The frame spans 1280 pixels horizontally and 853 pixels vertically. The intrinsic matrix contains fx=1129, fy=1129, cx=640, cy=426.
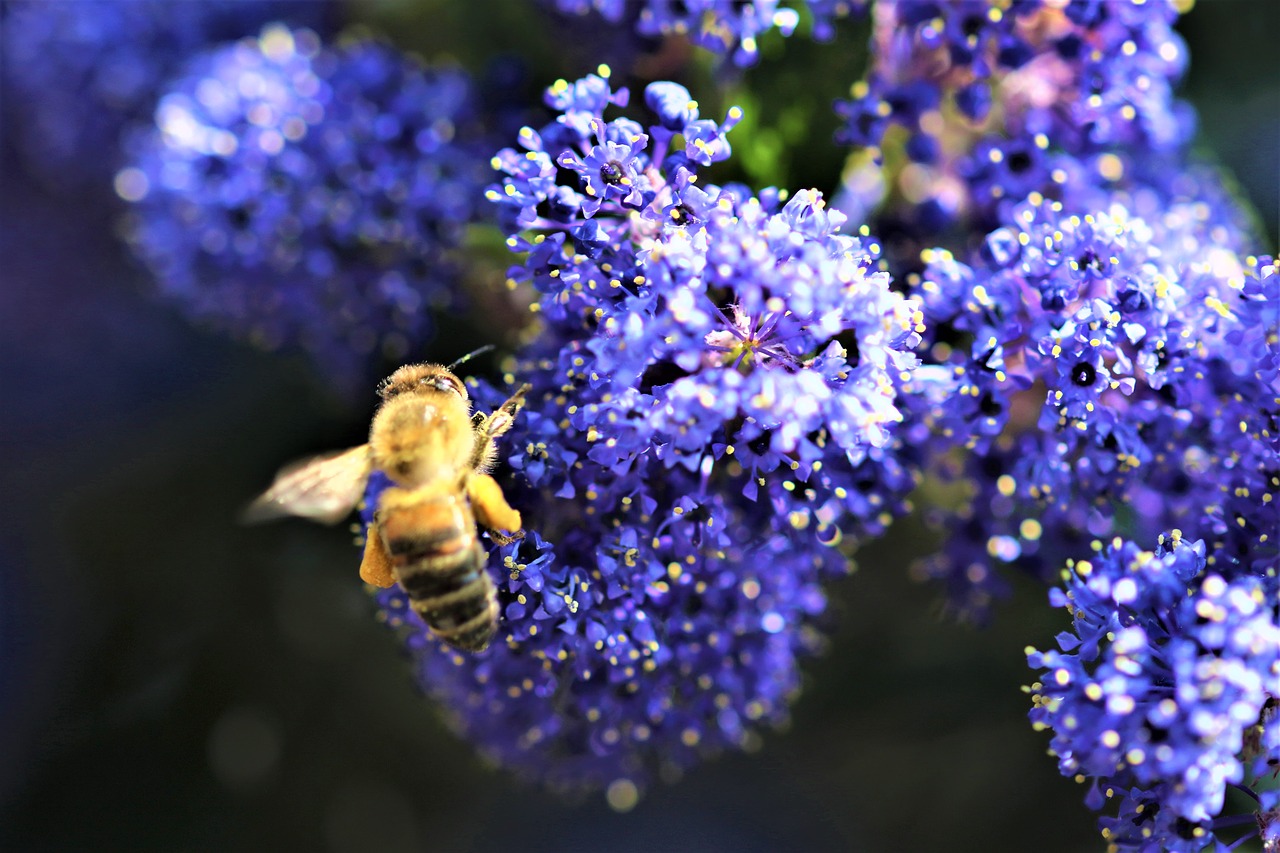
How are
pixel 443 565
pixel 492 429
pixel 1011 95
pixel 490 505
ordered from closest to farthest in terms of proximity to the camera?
pixel 443 565
pixel 490 505
pixel 492 429
pixel 1011 95

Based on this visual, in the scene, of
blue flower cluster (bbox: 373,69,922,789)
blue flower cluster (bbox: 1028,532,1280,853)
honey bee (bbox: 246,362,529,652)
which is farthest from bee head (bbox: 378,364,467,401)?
blue flower cluster (bbox: 1028,532,1280,853)

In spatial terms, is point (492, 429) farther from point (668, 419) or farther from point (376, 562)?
point (668, 419)

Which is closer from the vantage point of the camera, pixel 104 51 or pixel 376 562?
pixel 376 562

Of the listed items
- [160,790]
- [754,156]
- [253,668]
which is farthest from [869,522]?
[160,790]

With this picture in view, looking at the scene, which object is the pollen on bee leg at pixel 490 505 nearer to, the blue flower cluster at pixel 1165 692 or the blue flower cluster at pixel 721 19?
the blue flower cluster at pixel 1165 692

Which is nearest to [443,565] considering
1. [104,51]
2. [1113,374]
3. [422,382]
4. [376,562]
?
[376,562]

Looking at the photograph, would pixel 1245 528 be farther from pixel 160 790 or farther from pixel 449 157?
pixel 160 790

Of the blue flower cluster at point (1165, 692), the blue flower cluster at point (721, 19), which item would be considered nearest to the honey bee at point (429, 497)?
the blue flower cluster at point (721, 19)
